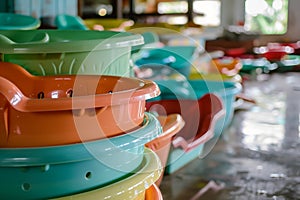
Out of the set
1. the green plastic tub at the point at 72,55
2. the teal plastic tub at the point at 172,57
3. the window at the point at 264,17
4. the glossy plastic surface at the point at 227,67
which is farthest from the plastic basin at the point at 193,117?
the window at the point at 264,17

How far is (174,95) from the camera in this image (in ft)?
8.51

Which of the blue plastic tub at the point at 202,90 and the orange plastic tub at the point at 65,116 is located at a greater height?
the orange plastic tub at the point at 65,116

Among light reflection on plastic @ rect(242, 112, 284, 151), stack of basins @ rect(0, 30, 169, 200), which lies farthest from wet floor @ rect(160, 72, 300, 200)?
stack of basins @ rect(0, 30, 169, 200)

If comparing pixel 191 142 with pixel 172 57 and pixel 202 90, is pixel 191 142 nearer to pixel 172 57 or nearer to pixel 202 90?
pixel 202 90

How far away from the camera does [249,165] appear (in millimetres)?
2213

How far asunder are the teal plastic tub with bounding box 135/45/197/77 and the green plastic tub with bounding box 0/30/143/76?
60.1 inches

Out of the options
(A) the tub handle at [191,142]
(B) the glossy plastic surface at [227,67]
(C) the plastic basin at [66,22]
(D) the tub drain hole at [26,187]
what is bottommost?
(A) the tub handle at [191,142]

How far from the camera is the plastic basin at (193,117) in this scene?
2204mm

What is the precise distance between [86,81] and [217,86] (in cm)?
193

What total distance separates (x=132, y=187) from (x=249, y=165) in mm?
1353

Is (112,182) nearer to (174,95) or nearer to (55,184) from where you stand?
(55,184)

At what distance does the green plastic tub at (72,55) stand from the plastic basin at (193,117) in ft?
2.88

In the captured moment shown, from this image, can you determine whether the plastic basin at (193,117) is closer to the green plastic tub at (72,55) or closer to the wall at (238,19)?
the green plastic tub at (72,55)

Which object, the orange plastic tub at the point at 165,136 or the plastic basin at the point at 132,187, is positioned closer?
the plastic basin at the point at 132,187
